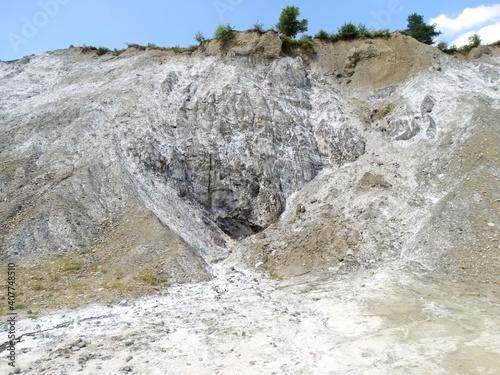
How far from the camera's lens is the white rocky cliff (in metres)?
13.6

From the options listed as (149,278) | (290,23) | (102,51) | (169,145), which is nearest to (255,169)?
(169,145)

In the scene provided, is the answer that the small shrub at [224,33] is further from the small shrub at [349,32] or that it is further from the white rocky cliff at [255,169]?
the small shrub at [349,32]

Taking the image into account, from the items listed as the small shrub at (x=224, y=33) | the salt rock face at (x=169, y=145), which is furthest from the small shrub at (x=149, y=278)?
the small shrub at (x=224, y=33)

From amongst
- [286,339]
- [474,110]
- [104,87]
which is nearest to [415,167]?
[474,110]

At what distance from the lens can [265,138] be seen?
71.5 ft

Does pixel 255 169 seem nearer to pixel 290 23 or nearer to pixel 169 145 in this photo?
pixel 169 145

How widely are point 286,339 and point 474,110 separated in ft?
56.5

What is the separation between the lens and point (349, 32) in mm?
29484

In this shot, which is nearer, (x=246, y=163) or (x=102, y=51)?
(x=246, y=163)

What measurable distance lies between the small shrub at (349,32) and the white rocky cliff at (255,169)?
2.76 feet

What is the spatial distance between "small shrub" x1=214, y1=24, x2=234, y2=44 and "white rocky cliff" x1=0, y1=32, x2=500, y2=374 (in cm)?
54

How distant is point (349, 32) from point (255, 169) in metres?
→ 15.2

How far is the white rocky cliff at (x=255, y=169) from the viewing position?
1364cm

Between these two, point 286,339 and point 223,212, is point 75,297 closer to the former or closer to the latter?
point 286,339
